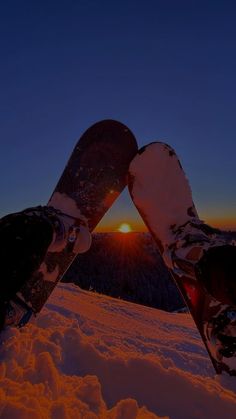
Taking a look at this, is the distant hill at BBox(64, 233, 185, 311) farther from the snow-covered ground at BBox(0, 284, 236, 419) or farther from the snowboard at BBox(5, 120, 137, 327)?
the snow-covered ground at BBox(0, 284, 236, 419)

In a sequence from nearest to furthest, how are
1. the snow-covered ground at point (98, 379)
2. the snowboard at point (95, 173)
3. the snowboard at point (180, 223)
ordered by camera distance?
the snow-covered ground at point (98, 379) < the snowboard at point (180, 223) < the snowboard at point (95, 173)

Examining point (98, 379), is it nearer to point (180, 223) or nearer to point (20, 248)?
point (20, 248)

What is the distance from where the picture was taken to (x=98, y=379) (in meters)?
1.30

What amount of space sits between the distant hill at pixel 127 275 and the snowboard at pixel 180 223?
6364 mm

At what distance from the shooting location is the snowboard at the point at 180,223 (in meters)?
1.53

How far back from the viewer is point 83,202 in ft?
8.63

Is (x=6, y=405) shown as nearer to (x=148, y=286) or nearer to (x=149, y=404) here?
(x=149, y=404)

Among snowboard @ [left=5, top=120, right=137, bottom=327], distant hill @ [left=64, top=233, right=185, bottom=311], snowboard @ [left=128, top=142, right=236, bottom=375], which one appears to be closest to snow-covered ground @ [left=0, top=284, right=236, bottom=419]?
snowboard @ [left=128, top=142, right=236, bottom=375]

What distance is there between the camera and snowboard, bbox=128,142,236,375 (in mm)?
1530

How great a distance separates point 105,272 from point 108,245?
78.9 inches

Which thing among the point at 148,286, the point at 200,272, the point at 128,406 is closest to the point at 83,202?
the point at 200,272

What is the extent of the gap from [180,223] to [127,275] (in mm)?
8396

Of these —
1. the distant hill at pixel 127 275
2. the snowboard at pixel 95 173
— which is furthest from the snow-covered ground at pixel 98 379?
the distant hill at pixel 127 275

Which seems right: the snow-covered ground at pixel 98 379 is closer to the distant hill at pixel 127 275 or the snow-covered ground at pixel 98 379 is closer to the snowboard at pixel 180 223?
the snowboard at pixel 180 223
